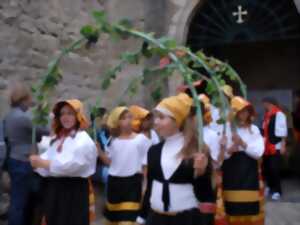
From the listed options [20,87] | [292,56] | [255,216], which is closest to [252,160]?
[255,216]

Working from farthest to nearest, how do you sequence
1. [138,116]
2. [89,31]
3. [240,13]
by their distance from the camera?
[240,13]
[138,116]
[89,31]

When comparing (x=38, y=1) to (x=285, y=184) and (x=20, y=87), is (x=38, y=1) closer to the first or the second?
(x=20, y=87)

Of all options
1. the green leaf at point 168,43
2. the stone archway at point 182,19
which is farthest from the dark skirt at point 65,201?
the stone archway at point 182,19

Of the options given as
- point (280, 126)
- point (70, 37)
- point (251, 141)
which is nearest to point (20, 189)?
point (251, 141)

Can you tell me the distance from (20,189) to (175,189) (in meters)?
2.34

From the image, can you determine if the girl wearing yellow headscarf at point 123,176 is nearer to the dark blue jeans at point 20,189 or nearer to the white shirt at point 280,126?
the dark blue jeans at point 20,189

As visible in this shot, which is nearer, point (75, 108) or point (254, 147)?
point (75, 108)

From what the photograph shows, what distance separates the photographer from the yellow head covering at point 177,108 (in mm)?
3551

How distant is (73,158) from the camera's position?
166 inches

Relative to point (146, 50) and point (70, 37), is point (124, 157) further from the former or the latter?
point (70, 37)

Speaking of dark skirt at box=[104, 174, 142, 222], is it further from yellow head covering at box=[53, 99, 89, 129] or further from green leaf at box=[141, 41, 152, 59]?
green leaf at box=[141, 41, 152, 59]

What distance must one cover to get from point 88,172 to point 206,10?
550 cm

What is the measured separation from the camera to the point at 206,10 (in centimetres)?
935

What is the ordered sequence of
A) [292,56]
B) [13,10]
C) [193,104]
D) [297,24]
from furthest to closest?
[292,56]
[297,24]
[13,10]
[193,104]
